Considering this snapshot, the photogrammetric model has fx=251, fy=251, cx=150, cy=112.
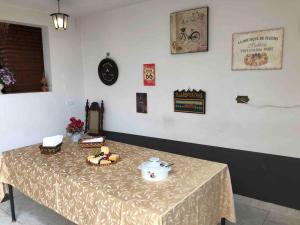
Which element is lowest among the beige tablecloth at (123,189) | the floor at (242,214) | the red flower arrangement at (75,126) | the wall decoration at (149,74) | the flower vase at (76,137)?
the floor at (242,214)

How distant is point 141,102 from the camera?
372cm

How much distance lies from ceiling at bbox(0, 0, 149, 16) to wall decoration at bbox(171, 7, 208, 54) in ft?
2.34

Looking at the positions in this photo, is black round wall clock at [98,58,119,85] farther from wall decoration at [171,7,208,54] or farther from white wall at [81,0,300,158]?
wall decoration at [171,7,208,54]

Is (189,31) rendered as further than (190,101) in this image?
No

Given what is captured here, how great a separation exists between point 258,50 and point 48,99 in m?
3.09

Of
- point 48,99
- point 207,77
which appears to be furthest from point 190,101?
point 48,99

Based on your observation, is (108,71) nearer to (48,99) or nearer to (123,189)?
(48,99)

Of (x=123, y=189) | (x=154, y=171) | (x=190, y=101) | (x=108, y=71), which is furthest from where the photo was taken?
(x=108, y=71)

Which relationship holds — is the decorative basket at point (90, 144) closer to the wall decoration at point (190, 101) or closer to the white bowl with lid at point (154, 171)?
the white bowl with lid at point (154, 171)

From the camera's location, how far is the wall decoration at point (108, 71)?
155 inches

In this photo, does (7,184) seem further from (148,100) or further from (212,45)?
(212,45)

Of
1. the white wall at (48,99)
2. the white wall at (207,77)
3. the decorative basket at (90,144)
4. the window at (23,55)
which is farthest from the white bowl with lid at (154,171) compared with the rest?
the window at (23,55)

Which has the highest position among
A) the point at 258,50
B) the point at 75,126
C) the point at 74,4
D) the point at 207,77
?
the point at 74,4

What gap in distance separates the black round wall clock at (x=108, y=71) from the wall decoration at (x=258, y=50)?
6.10ft
